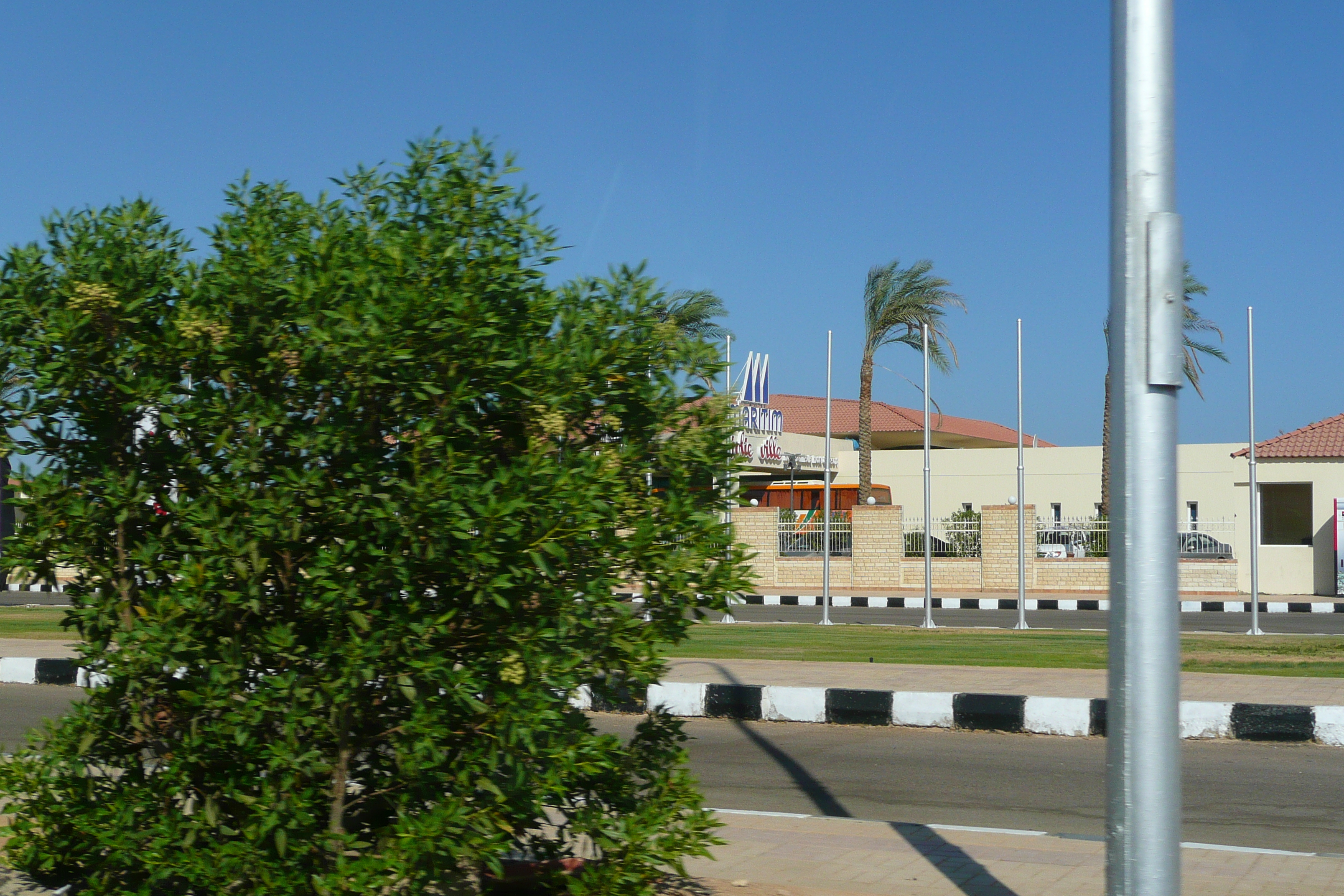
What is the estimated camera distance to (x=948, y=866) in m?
5.37

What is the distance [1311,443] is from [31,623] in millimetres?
31215

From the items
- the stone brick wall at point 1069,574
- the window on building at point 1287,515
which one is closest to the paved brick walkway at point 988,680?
the stone brick wall at point 1069,574

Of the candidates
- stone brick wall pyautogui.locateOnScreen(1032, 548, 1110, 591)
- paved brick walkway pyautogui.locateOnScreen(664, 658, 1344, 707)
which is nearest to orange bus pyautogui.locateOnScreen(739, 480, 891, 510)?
stone brick wall pyautogui.locateOnScreen(1032, 548, 1110, 591)

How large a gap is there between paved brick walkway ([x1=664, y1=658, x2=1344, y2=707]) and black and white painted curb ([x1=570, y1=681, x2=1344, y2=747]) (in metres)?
0.21

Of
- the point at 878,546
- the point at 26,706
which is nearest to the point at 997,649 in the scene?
the point at 26,706

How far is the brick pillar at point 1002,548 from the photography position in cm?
3244

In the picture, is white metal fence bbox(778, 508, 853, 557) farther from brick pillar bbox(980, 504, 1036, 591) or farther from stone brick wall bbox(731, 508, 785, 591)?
brick pillar bbox(980, 504, 1036, 591)

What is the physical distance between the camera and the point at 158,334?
3.81 meters

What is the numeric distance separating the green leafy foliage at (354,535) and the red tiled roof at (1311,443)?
110ft

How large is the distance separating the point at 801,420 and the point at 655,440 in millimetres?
58120

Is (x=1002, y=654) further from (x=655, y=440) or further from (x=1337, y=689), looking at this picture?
(x=655, y=440)

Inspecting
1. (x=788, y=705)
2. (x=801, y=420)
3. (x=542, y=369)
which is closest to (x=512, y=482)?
(x=542, y=369)

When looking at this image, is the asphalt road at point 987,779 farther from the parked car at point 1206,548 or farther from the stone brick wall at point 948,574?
the parked car at point 1206,548

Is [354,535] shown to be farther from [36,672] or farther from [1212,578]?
[1212,578]
